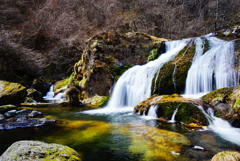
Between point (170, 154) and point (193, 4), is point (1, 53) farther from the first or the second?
point (193, 4)

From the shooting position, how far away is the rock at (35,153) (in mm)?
2900

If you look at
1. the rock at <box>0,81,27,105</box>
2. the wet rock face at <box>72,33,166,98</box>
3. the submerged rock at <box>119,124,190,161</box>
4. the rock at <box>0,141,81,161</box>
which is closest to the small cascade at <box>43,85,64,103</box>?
the wet rock face at <box>72,33,166,98</box>

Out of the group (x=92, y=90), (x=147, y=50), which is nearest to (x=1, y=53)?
(x=92, y=90)

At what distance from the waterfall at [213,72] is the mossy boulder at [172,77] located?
13.4 inches

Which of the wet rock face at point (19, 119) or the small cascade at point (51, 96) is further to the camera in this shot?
the small cascade at point (51, 96)

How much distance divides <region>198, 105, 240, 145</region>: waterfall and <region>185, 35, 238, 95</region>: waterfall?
308 cm

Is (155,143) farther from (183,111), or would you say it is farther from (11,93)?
(11,93)

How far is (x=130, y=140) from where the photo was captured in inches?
199

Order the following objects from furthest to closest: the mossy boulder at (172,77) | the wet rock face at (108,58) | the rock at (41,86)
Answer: the rock at (41,86) → the wet rock face at (108,58) → the mossy boulder at (172,77)

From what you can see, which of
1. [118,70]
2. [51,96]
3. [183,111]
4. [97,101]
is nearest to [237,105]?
A: [183,111]

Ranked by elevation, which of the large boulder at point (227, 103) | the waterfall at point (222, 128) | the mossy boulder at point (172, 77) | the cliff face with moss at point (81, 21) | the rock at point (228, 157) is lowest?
the waterfall at point (222, 128)

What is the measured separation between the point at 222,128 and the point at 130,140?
11.0ft

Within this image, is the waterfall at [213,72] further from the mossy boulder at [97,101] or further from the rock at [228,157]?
the rock at [228,157]

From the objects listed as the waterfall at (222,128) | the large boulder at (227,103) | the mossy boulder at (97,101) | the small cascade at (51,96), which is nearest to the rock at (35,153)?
the waterfall at (222,128)
